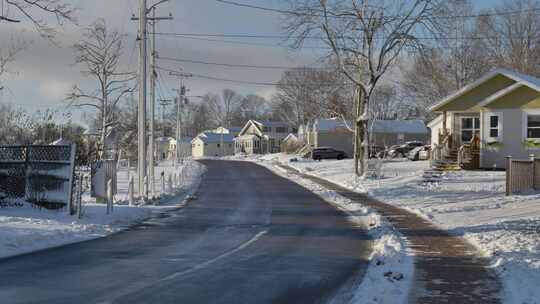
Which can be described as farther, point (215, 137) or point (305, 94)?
point (215, 137)

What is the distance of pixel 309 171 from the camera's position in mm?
51312

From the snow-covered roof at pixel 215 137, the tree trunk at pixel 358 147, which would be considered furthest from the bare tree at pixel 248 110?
the tree trunk at pixel 358 147

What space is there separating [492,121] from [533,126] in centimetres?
202

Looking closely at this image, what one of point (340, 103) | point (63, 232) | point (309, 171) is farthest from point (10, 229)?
point (340, 103)

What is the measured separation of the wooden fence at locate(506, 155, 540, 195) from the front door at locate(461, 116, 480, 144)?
1182 cm

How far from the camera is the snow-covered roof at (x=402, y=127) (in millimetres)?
79062

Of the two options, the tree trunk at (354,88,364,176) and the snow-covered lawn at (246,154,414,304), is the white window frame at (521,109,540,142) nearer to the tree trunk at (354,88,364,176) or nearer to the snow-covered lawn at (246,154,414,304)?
the tree trunk at (354,88,364,176)

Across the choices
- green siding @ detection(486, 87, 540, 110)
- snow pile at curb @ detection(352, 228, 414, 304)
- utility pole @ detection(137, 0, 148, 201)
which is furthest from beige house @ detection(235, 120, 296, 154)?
snow pile at curb @ detection(352, 228, 414, 304)

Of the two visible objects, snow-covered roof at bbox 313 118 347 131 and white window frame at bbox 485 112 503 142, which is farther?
snow-covered roof at bbox 313 118 347 131

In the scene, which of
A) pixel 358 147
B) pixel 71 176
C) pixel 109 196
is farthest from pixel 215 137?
pixel 71 176

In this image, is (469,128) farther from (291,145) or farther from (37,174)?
(291,145)

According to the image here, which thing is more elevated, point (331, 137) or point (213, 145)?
point (331, 137)

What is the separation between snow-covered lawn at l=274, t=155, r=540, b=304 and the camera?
10087 millimetres

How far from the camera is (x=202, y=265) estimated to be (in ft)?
35.0
